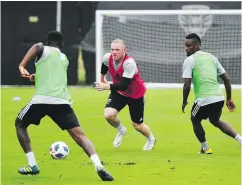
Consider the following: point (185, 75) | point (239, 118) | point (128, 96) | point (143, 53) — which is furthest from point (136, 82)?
point (143, 53)

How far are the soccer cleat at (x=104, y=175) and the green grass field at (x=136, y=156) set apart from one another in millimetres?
91

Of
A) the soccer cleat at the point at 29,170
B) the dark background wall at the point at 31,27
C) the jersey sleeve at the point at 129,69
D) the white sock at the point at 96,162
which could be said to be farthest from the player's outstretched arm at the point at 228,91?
the dark background wall at the point at 31,27

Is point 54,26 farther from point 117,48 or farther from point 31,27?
point 117,48

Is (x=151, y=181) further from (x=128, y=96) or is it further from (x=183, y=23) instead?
(x=183, y=23)

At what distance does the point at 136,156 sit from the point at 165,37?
1812 centimetres

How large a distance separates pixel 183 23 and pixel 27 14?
6526 millimetres

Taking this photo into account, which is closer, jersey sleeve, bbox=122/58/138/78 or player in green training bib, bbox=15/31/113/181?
player in green training bib, bbox=15/31/113/181

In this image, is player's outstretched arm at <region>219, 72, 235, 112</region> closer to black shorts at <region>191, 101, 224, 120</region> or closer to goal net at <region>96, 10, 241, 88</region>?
black shorts at <region>191, 101, 224, 120</region>

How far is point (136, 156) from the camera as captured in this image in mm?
12383

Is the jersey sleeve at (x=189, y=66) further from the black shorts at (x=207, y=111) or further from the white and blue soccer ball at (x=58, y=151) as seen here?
the white and blue soccer ball at (x=58, y=151)

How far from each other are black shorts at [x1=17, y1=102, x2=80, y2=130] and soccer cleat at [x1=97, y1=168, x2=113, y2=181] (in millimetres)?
802

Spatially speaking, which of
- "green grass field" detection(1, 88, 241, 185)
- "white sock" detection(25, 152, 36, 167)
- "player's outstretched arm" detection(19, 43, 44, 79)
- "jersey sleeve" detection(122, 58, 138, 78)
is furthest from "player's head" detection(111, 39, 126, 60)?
"white sock" detection(25, 152, 36, 167)

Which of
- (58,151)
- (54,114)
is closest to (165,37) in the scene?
(58,151)

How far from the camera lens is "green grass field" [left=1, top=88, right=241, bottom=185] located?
10070mm
